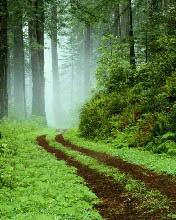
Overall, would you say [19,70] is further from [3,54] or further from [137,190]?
[137,190]

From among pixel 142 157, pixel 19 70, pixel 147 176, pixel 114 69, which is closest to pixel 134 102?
pixel 114 69

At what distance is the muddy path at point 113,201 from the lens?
5.05 meters

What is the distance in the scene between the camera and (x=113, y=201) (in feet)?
19.3

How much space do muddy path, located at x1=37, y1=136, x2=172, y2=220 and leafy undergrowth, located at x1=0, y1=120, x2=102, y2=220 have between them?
225mm

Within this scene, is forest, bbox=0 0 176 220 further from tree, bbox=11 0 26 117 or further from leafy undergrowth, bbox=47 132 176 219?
tree, bbox=11 0 26 117

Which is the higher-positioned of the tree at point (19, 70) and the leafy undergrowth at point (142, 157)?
the tree at point (19, 70)

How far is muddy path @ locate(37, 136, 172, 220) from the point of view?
199 inches

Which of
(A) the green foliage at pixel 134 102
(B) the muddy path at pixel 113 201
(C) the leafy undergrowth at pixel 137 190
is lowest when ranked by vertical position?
(B) the muddy path at pixel 113 201

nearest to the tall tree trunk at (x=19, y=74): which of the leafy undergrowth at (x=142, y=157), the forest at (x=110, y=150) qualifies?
the forest at (x=110, y=150)

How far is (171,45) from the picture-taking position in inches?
566

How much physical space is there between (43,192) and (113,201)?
5.11ft

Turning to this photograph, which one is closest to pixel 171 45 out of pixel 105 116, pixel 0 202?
pixel 105 116

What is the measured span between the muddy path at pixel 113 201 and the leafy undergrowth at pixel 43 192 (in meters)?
0.22

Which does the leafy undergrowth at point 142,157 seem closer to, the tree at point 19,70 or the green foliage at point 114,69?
the green foliage at point 114,69
